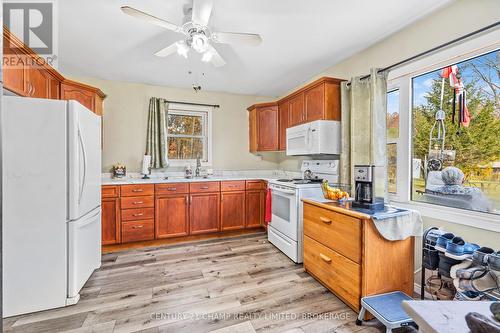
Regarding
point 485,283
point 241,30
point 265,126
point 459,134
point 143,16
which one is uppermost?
point 241,30

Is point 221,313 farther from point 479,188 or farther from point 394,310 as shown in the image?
point 479,188

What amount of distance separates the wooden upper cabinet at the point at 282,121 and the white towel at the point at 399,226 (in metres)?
2.29

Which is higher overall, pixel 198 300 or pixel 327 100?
pixel 327 100

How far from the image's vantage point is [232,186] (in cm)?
367

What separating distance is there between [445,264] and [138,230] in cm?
329

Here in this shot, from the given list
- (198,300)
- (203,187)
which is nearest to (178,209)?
(203,187)

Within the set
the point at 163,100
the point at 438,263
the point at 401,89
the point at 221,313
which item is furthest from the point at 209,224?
the point at 401,89

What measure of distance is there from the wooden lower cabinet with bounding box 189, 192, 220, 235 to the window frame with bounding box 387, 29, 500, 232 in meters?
2.34

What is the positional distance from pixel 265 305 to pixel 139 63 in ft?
10.4

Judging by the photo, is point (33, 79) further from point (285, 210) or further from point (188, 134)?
point (285, 210)

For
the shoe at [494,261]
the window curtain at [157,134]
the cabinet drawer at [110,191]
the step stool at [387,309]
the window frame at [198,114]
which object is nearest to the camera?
the shoe at [494,261]

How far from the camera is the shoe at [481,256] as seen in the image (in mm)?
1446

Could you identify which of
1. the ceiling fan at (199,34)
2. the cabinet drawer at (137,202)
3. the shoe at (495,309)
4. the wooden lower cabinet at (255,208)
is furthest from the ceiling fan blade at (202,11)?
the wooden lower cabinet at (255,208)

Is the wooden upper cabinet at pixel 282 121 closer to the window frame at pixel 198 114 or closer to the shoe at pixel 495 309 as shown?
the window frame at pixel 198 114
